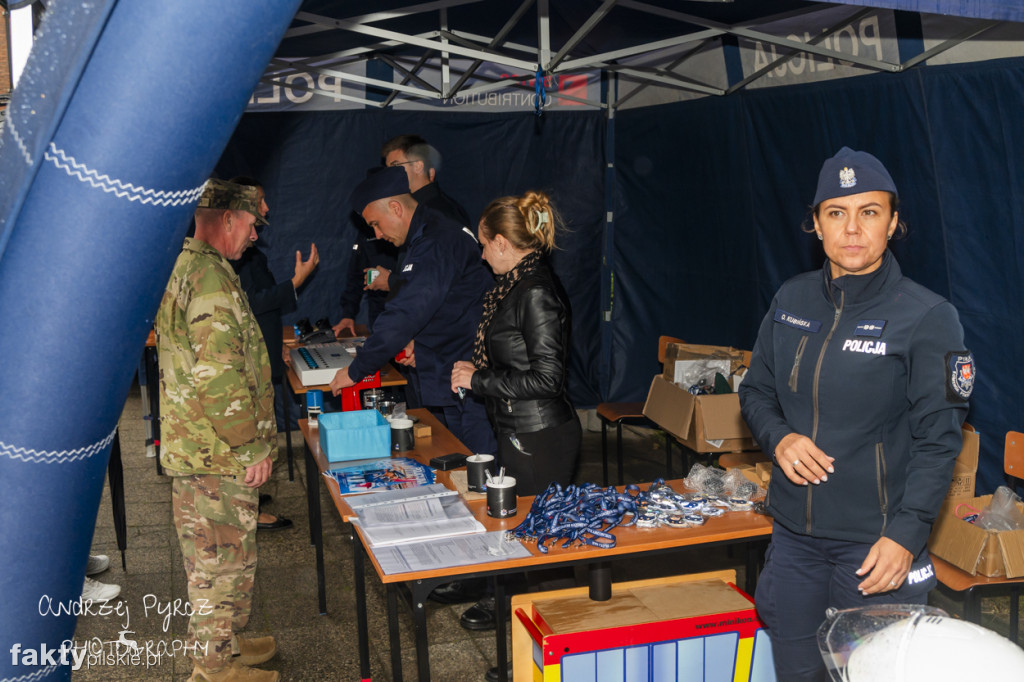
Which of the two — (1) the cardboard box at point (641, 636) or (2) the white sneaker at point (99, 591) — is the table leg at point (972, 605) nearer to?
(1) the cardboard box at point (641, 636)

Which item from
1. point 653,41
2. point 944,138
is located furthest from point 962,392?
point 653,41

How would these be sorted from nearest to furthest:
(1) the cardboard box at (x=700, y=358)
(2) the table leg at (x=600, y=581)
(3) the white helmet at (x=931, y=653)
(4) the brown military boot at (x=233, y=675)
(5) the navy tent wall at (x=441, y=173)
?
(3) the white helmet at (x=931, y=653) → (2) the table leg at (x=600, y=581) → (4) the brown military boot at (x=233, y=675) → (1) the cardboard box at (x=700, y=358) → (5) the navy tent wall at (x=441, y=173)

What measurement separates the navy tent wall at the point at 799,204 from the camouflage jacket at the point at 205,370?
2.94m

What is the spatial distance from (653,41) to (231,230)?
3147 mm

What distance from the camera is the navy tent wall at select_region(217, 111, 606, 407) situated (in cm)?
641

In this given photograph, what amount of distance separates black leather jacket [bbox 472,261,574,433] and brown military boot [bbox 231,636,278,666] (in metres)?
1.27

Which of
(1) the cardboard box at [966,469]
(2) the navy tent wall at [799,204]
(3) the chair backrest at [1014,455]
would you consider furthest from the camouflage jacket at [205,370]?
(2) the navy tent wall at [799,204]

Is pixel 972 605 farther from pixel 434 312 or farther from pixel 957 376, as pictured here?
pixel 434 312

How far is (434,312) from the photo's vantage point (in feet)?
11.9

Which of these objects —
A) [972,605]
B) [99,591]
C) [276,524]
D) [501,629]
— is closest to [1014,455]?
[972,605]

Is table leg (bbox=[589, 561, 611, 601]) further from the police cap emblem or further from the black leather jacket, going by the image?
the police cap emblem

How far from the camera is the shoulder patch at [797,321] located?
6.61 ft

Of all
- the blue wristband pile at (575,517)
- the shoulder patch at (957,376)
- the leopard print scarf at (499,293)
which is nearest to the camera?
the shoulder patch at (957,376)

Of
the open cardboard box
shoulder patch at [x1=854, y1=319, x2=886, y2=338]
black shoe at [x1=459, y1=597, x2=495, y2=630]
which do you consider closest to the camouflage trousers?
black shoe at [x1=459, y1=597, x2=495, y2=630]
